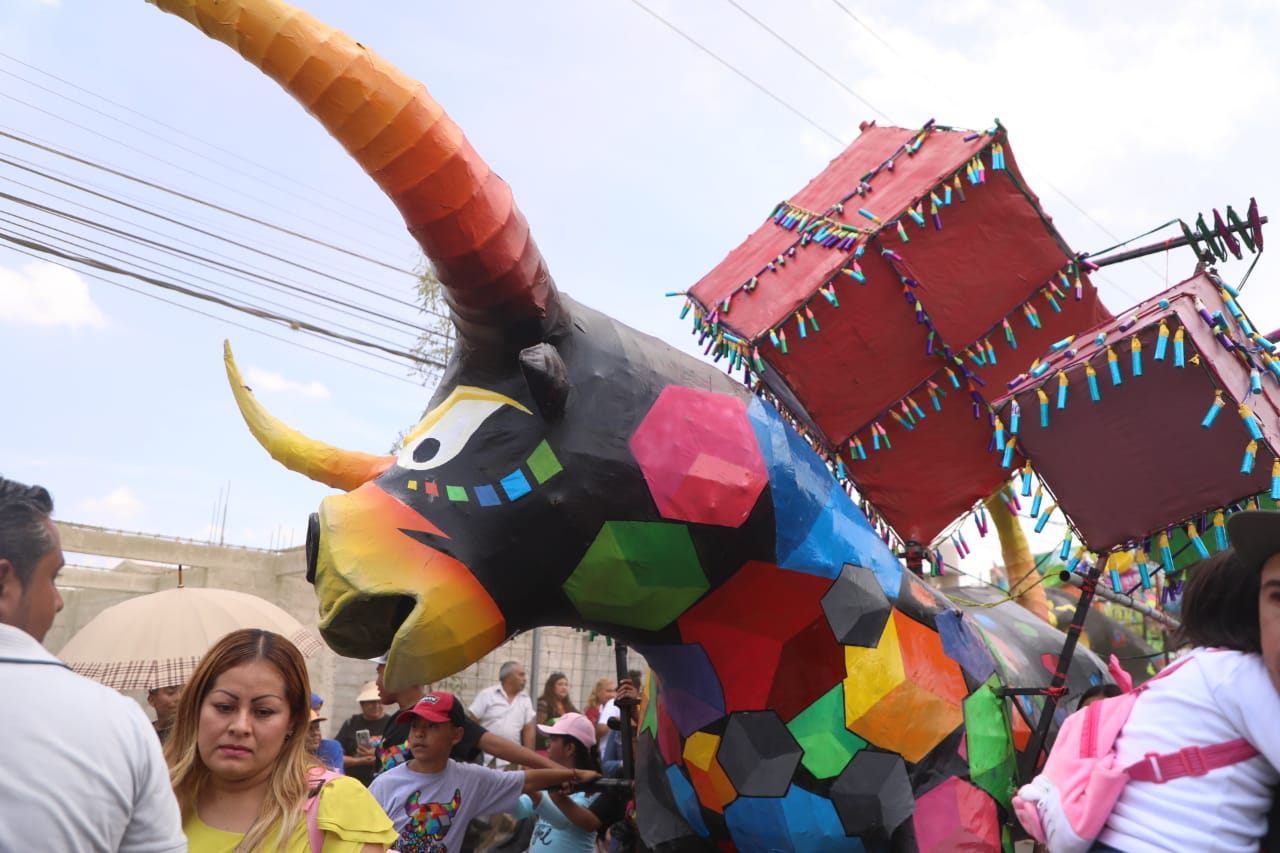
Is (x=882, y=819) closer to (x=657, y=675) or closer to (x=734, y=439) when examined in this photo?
(x=657, y=675)

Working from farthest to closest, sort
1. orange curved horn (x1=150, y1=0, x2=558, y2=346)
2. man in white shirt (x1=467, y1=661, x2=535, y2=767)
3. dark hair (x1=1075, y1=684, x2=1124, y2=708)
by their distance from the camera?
1. man in white shirt (x1=467, y1=661, x2=535, y2=767)
2. dark hair (x1=1075, y1=684, x2=1124, y2=708)
3. orange curved horn (x1=150, y1=0, x2=558, y2=346)

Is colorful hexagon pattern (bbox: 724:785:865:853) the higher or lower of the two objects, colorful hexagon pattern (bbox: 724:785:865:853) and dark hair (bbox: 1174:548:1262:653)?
the lower

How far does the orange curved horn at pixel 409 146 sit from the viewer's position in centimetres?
211

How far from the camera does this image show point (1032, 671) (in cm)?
334

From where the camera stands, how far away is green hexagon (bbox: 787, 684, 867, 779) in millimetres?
2529

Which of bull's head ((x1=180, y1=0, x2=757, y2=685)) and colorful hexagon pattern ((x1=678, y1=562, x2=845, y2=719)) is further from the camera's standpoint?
colorful hexagon pattern ((x1=678, y1=562, x2=845, y2=719))

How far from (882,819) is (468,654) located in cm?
100

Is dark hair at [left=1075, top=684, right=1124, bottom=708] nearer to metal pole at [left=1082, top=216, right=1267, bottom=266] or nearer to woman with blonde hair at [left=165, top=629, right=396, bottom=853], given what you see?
metal pole at [left=1082, top=216, right=1267, bottom=266]

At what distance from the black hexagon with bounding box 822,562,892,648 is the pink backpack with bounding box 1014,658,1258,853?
0.83 metres

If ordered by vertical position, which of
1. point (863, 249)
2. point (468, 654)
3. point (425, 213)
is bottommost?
point (468, 654)

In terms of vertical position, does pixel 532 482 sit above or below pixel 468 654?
above

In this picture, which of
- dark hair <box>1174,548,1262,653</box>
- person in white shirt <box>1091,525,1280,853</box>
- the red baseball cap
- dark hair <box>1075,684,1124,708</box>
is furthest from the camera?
the red baseball cap

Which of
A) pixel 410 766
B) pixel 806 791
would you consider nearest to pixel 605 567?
→ pixel 806 791

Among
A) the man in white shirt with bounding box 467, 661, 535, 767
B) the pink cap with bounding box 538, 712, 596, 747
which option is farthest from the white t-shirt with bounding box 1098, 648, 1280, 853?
the man in white shirt with bounding box 467, 661, 535, 767
